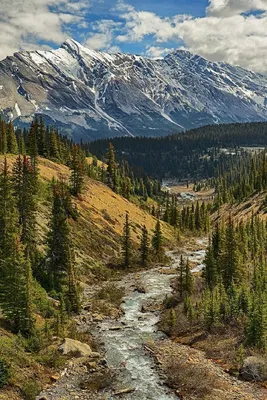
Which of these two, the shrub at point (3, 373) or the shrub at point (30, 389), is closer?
the shrub at point (3, 373)

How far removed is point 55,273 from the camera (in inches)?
2372

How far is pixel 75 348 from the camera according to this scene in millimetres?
38875

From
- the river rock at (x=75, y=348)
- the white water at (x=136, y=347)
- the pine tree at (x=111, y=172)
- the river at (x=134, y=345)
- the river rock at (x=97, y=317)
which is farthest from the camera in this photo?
the pine tree at (x=111, y=172)

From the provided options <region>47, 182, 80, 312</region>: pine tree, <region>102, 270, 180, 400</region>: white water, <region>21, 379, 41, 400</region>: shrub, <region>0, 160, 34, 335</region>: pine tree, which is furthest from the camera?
<region>47, 182, 80, 312</region>: pine tree

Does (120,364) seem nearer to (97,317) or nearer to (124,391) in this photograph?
(124,391)

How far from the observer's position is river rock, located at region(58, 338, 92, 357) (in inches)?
1506

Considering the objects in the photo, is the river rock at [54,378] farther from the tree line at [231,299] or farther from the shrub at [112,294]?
the shrub at [112,294]

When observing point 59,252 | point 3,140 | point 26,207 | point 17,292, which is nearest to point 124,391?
point 17,292

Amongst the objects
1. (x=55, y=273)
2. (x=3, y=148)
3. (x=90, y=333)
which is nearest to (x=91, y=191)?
(x=3, y=148)

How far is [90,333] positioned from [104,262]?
36.3 metres

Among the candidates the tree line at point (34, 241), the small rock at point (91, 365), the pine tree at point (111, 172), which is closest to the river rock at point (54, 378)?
the small rock at point (91, 365)

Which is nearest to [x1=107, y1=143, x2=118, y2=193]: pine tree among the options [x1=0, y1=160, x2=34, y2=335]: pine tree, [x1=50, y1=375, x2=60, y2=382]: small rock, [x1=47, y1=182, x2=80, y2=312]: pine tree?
[x1=47, y1=182, x2=80, y2=312]: pine tree

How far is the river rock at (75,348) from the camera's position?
38250 mm

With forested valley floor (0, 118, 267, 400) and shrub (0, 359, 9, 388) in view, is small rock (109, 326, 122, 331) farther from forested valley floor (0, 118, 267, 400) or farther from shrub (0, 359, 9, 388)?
shrub (0, 359, 9, 388)
